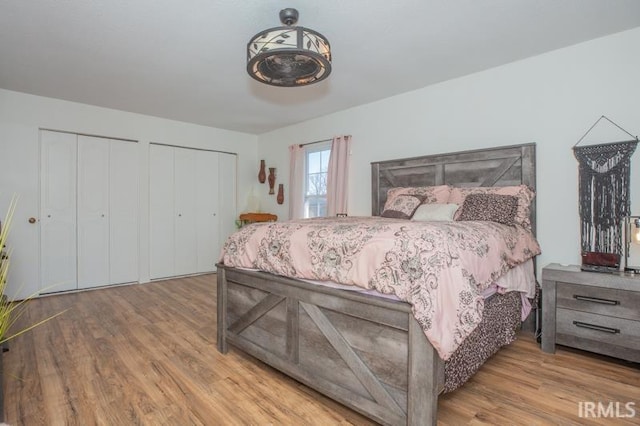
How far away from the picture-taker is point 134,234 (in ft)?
15.5

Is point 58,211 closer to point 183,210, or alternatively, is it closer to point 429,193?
point 183,210

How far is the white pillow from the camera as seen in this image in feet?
9.22

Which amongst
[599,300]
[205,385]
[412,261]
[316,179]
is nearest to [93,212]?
[316,179]

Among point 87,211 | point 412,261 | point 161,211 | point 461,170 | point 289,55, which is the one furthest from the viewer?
point 161,211

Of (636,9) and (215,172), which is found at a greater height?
(636,9)

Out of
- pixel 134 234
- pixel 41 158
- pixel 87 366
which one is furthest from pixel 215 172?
pixel 87 366

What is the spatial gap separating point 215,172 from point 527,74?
4.52 metres

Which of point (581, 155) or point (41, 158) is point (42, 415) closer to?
point (41, 158)

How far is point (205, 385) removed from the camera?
80.5 inches

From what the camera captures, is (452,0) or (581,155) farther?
(581,155)

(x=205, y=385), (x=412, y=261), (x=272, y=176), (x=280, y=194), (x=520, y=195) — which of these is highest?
(x=272, y=176)

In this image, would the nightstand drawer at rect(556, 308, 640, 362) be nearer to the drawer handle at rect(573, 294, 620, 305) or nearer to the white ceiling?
the drawer handle at rect(573, 294, 620, 305)

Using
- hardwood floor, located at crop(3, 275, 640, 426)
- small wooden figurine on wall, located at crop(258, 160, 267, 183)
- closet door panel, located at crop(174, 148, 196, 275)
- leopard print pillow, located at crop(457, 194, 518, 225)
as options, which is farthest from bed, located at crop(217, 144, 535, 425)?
small wooden figurine on wall, located at crop(258, 160, 267, 183)

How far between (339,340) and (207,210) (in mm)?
4320
